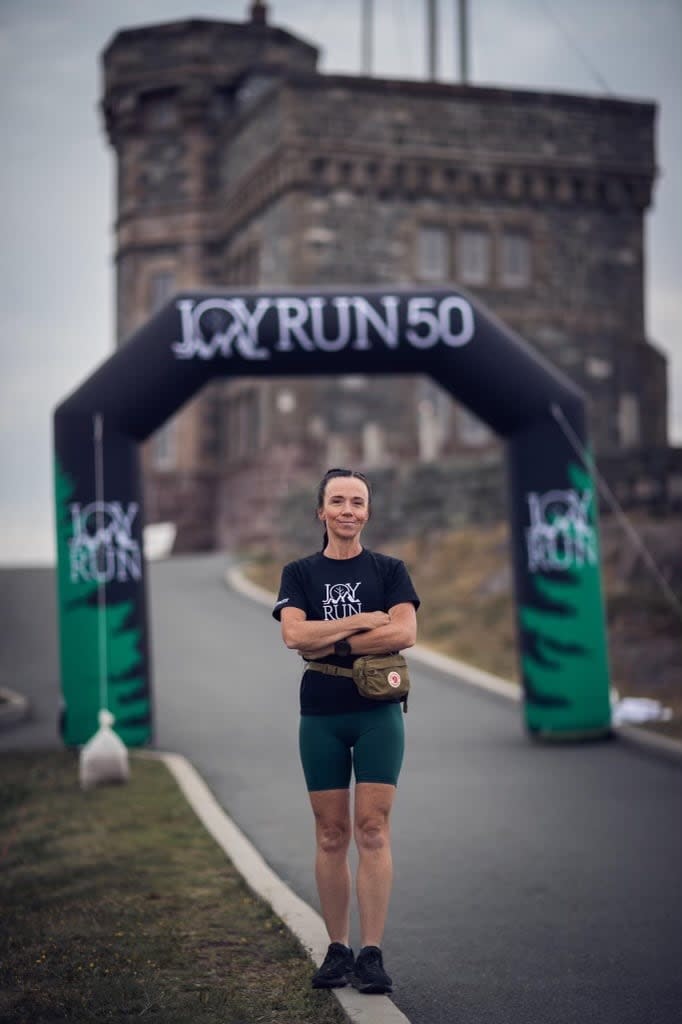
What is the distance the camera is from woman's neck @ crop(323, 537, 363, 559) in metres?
5.67

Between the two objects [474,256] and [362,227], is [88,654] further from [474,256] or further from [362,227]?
[474,256]

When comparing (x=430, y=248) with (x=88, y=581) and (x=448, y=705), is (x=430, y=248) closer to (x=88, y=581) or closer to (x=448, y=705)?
(x=448, y=705)

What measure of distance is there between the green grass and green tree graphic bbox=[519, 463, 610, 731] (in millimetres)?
4045

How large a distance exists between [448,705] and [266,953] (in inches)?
387

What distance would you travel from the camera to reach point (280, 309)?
12852 mm

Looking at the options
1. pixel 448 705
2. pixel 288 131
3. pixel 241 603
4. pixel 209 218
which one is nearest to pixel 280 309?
pixel 448 705

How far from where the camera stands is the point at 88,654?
13094mm

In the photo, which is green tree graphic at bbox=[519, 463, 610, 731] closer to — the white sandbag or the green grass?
the white sandbag

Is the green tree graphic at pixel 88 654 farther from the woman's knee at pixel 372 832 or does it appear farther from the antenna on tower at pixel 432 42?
the antenna on tower at pixel 432 42

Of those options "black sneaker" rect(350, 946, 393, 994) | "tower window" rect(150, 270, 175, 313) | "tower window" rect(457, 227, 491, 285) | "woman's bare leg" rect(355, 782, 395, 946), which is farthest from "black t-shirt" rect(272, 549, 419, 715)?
"tower window" rect(150, 270, 175, 313)

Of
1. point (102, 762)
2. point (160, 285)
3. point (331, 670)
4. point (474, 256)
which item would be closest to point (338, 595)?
point (331, 670)

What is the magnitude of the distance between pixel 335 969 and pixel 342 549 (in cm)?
154

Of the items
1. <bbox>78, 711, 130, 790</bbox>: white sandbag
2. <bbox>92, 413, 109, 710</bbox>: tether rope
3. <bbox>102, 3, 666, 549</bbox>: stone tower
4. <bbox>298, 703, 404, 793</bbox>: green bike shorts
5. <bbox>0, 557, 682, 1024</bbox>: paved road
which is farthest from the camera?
<bbox>102, 3, 666, 549</bbox>: stone tower

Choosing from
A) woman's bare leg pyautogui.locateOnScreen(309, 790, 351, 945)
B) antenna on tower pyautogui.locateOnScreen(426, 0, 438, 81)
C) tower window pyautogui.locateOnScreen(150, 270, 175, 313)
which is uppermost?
antenna on tower pyautogui.locateOnScreen(426, 0, 438, 81)
